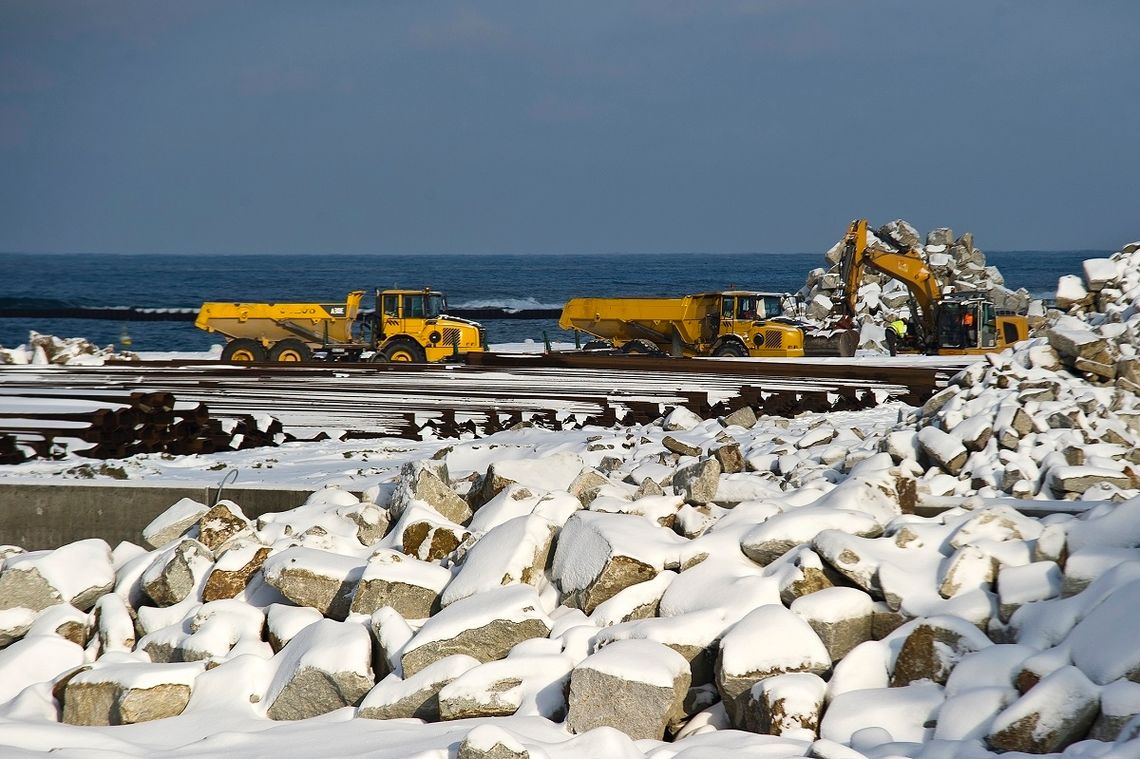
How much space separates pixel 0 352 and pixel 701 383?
1562 cm

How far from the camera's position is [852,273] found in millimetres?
27422

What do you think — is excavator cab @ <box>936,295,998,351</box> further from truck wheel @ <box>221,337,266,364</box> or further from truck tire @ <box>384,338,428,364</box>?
truck wheel @ <box>221,337,266,364</box>

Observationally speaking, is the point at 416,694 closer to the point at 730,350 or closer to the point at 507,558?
the point at 507,558

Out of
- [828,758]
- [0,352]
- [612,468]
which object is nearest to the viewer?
[828,758]

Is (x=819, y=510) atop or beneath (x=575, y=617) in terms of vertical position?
atop

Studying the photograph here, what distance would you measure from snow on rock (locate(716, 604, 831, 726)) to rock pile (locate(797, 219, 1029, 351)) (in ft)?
105

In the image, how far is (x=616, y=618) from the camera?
5.05m

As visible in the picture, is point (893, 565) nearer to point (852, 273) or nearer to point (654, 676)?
point (654, 676)

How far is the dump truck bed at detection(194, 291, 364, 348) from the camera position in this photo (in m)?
24.1

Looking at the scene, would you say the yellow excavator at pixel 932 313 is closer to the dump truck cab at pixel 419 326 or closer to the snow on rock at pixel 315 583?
the dump truck cab at pixel 419 326

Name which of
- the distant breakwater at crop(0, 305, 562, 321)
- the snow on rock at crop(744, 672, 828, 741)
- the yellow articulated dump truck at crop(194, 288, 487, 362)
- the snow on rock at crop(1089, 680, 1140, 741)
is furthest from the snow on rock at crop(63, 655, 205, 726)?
the distant breakwater at crop(0, 305, 562, 321)

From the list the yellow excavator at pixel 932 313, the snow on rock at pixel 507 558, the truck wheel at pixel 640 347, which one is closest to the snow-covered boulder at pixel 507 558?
the snow on rock at pixel 507 558

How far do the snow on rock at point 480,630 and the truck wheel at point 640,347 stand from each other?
69.6 ft

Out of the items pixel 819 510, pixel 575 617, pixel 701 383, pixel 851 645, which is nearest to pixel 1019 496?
pixel 819 510
